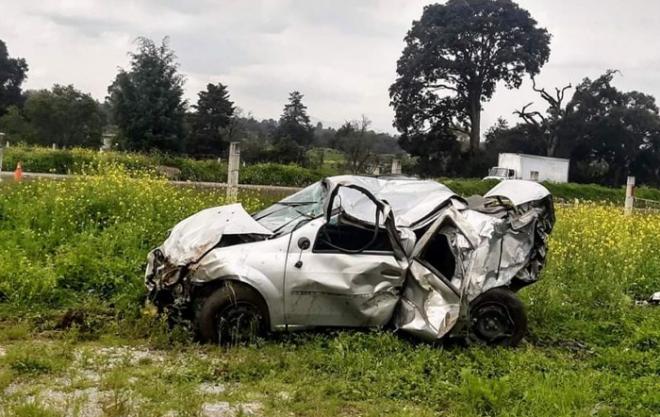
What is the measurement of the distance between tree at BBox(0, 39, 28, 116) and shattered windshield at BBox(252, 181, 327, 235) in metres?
51.2

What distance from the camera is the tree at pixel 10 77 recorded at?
5206 centimetres

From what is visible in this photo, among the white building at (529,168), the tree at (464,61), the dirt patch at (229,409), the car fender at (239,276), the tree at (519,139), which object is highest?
the tree at (464,61)

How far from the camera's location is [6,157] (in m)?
22.9

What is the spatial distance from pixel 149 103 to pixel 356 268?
3177 centimetres

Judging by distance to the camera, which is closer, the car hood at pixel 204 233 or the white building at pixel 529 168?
the car hood at pixel 204 233

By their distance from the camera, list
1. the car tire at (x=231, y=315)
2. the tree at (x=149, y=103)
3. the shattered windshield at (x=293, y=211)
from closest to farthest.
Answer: the car tire at (x=231, y=315) < the shattered windshield at (x=293, y=211) < the tree at (x=149, y=103)

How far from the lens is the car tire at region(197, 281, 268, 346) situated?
6012 mm

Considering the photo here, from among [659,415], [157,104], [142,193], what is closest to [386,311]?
[659,415]

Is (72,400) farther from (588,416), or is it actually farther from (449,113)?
(449,113)

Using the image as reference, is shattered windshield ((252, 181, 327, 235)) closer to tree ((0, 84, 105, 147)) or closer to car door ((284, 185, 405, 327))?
car door ((284, 185, 405, 327))

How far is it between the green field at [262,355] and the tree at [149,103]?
2682 centimetres

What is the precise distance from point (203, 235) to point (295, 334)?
4.59 ft

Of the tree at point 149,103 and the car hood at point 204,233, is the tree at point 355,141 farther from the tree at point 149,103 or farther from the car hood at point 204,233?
the car hood at point 204,233

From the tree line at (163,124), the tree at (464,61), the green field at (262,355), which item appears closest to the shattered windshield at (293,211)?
the green field at (262,355)
